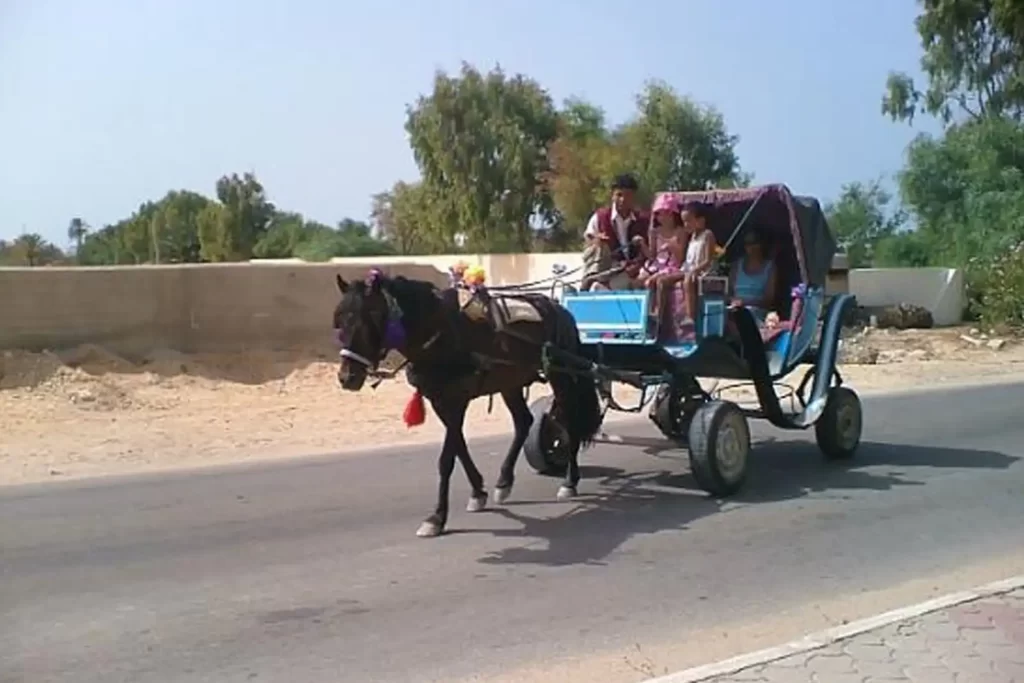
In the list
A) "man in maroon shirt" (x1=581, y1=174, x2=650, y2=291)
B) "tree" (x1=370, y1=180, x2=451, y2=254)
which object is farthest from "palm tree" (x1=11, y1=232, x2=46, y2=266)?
"man in maroon shirt" (x1=581, y1=174, x2=650, y2=291)

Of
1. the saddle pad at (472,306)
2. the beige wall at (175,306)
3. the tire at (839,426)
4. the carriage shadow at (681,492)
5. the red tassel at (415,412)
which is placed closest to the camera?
the carriage shadow at (681,492)

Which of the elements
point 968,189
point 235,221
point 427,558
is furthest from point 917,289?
point 235,221

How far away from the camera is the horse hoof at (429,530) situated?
8.48 m

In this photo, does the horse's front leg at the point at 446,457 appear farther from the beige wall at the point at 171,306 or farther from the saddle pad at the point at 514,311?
the beige wall at the point at 171,306

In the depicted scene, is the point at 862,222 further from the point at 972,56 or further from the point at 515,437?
the point at 515,437

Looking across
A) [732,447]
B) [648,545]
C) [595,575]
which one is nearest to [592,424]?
[732,447]

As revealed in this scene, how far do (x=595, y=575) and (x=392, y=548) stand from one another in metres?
1.43

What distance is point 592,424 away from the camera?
9961 millimetres

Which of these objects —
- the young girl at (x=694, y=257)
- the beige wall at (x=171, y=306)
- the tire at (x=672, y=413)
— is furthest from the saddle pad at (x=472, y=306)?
the beige wall at (x=171, y=306)

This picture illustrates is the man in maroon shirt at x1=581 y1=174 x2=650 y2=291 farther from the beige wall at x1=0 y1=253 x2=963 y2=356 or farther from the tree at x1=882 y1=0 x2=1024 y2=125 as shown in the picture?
the tree at x1=882 y1=0 x2=1024 y2=125

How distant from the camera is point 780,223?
11727mm

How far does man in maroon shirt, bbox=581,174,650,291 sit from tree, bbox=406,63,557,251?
40.3 metres

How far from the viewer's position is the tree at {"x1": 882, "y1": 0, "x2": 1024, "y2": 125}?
43.1 metres

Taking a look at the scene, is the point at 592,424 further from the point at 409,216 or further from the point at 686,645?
the point at 409,216
